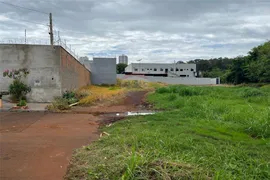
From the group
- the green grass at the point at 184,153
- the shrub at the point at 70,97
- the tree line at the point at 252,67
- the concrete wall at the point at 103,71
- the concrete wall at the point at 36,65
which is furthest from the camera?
the tree line at the point at 252,67

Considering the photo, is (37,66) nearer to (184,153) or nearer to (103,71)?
(184,153)

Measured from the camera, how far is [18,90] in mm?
11016

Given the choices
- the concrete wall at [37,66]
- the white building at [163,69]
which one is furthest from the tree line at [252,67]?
the concrete wall at [37,66]

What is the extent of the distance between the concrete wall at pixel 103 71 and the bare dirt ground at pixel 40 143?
60.6 feet

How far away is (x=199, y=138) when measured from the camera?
479 cm

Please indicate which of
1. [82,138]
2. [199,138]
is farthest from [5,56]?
[199,138]

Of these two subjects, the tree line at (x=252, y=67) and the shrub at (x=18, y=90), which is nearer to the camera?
the shrub at (x=18, y=90)

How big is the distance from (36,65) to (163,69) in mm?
46086

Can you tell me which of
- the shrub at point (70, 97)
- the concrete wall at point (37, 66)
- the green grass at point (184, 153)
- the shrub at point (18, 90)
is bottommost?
the green grass at point (184, 153)

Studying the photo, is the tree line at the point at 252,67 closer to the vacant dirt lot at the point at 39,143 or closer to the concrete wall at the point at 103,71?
the concrete wall at the point at 103,71

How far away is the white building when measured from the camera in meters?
55.5

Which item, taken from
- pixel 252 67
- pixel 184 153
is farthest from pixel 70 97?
pixel 252 67

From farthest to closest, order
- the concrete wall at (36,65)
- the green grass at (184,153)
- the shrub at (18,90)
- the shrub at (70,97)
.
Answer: the concrete wall at (36,65) → the shrub at (70,97) → the shrub at (18,90) → the green grass at (184,153)

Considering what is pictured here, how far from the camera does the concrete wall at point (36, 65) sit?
1148cm
